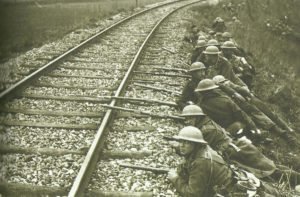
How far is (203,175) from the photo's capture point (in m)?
5.15

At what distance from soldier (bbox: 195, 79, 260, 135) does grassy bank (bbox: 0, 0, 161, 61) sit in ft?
15.5

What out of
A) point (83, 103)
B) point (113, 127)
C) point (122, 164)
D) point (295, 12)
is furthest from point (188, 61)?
point (295, 12)

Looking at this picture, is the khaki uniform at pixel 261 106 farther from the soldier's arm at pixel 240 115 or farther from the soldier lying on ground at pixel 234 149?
the soldier lying on ground at pixel 234 149

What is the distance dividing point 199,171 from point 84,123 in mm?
2733

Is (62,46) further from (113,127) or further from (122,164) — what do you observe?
(122,164)

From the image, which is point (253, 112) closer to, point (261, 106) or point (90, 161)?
point (261, 106)

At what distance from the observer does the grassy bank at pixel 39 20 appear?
13359mm

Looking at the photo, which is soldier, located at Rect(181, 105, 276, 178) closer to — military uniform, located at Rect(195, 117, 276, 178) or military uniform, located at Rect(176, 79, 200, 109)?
military uniform, located at Rect(195, 117, 276, 178)

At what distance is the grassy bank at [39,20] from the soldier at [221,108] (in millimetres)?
4727

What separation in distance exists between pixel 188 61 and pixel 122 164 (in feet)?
21.9

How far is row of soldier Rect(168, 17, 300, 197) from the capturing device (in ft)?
17.2

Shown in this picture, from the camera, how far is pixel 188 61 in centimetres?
1224

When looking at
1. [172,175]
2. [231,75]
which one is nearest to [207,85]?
[172,175]

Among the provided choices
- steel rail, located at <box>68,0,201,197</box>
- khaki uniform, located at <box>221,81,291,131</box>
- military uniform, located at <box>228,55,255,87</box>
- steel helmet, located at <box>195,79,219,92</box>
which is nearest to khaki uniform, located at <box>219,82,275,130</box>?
khaki uniform, located at <box>221,81,291,131</box>
